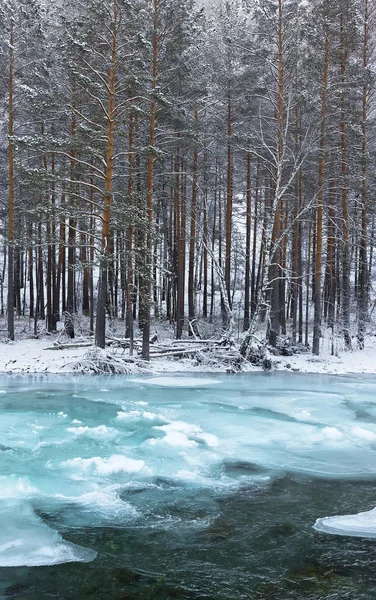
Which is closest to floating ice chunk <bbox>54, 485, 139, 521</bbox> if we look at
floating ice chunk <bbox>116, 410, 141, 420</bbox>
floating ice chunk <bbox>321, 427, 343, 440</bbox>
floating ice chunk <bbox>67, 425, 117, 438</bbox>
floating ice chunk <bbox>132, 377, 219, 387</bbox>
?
floating ice chunk <bbox>67, 425, 117, 438</bbox>

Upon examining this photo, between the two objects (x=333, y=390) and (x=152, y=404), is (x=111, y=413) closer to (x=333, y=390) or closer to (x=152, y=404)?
(x=152, y=404)

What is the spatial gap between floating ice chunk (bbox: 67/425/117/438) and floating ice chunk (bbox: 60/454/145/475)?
1321mm

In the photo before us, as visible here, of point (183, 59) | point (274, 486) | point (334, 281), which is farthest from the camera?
point (334, 281)

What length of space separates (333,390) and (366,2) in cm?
1759

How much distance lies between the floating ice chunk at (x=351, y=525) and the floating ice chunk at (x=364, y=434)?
12.1 ft

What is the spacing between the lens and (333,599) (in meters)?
4.22

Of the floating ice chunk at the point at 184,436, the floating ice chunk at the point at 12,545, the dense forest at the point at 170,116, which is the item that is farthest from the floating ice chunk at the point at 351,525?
the dense forest at the point at 170,116

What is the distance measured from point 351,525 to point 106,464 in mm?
3539

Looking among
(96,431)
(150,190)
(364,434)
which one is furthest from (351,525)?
(150,190)

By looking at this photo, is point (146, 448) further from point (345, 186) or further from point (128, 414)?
point (345, 186)

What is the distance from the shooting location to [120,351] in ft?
67.7

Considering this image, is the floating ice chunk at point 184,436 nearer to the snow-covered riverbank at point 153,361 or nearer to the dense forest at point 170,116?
the dense forest at point 170,116

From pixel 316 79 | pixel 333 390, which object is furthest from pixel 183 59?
pixel 333 390

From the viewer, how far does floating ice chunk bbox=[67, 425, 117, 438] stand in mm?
9267
